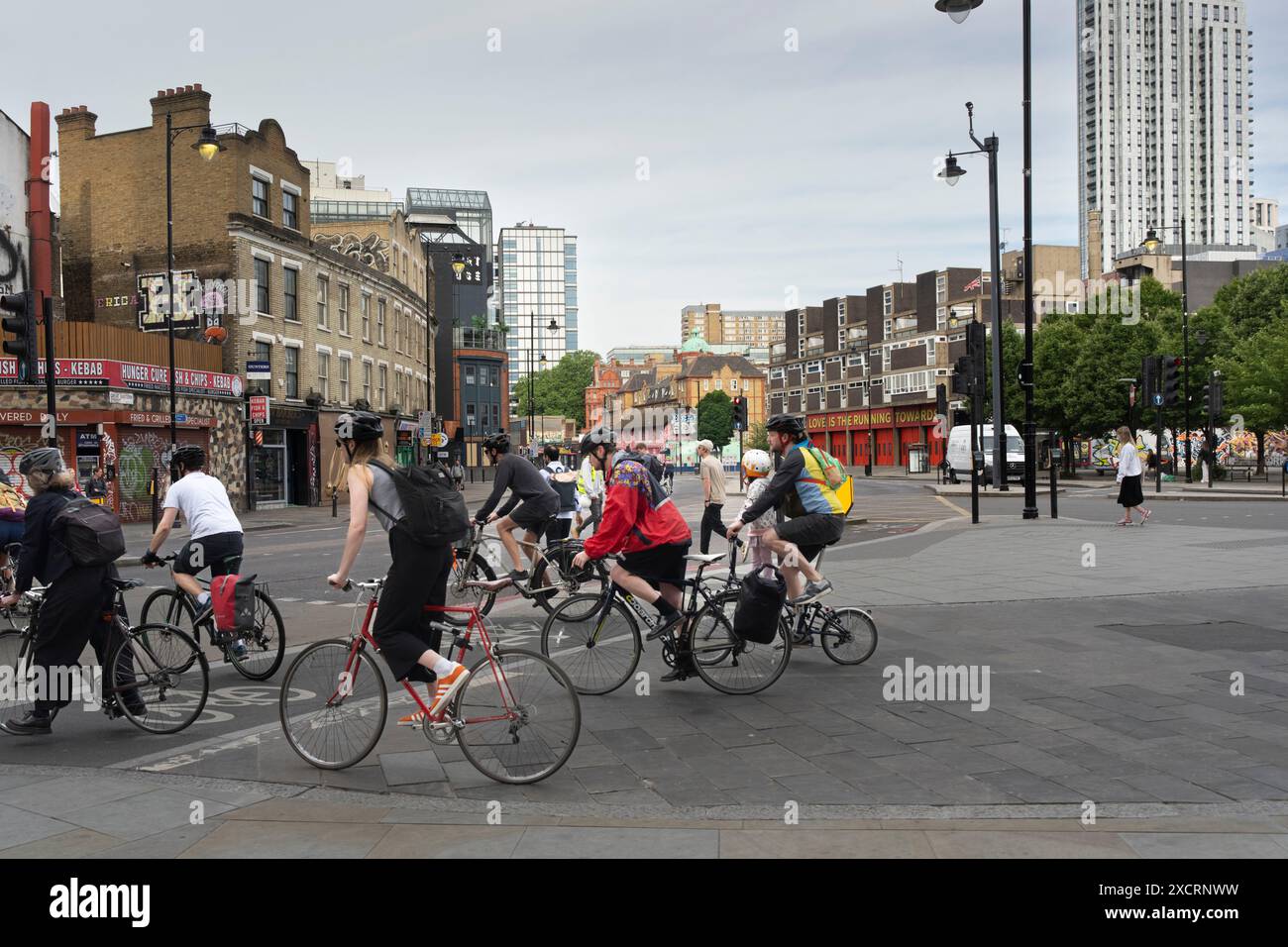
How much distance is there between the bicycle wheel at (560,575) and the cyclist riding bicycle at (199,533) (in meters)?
2.97

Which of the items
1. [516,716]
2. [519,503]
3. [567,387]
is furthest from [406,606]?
[567,387]

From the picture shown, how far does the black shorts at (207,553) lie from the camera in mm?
7719

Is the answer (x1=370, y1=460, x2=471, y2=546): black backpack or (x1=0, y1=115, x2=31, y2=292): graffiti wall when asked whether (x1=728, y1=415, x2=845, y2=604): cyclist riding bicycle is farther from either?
(x1=0, y1=115, x2=31, y2=292): graffiti wall

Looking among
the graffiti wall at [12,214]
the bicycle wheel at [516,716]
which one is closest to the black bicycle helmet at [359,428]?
the bicycle wheel at [516,716]

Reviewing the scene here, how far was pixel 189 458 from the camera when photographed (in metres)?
7.86

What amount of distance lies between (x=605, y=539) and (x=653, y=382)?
16094 centimetres

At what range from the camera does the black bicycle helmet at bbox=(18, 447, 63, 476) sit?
6367 mm

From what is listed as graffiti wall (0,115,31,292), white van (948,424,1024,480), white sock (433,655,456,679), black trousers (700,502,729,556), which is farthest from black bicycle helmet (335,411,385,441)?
white van (948,424,1024,480)

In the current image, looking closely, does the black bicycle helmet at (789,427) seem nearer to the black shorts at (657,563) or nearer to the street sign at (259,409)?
the black shorts at (657,563)

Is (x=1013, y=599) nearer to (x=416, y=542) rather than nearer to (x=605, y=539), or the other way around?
(x=605, y=539)

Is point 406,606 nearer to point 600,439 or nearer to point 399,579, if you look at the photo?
point 399,579

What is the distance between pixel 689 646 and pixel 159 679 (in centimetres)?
325
